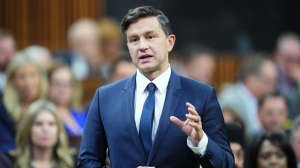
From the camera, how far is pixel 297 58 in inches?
597

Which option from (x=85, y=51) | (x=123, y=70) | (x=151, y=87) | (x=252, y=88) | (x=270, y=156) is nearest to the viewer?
(x=151, y=87)

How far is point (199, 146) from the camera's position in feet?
22.3

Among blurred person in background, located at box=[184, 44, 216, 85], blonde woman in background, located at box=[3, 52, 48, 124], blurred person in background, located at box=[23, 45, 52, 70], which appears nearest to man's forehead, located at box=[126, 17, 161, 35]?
blonde woman in background, located at box=[3, 52, 48, 124]

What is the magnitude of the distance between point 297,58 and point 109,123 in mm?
8393

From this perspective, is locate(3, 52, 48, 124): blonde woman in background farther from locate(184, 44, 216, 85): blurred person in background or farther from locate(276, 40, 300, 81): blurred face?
locate(276, 40, 300, 81): blurred face

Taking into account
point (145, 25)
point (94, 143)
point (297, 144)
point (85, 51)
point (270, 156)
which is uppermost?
point (145, 25)

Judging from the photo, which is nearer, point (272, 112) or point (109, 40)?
point (272, 112)

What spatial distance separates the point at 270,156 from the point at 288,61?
209 inches

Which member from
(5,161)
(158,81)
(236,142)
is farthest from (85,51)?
(158,81)

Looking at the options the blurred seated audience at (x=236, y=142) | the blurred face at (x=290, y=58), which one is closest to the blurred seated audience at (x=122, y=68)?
the blurred seated audience at (x=236, y=142)

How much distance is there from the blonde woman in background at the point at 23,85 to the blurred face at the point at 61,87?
221mm

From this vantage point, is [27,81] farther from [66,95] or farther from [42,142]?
[42,142]

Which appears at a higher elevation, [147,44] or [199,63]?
[147,44]

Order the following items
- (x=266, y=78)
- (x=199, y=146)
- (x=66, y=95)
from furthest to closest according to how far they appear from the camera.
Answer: (x=266, y=78) < (x=66, y=95) < (x=199, y=146)
